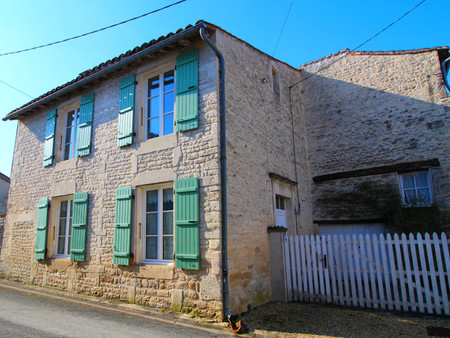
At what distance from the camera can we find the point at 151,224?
613 centimetres

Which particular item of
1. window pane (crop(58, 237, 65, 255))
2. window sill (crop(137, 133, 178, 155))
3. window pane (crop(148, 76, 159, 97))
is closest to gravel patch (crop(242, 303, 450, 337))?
window sill (crop(137, 133, 178, 155))

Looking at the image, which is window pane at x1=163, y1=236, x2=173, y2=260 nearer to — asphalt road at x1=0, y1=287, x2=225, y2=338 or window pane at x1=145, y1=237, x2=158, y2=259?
window pane at x1=145, y1=237, x2=158, y2=259

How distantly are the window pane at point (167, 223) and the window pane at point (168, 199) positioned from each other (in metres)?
0.12

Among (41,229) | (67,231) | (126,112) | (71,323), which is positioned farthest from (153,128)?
(41,229)

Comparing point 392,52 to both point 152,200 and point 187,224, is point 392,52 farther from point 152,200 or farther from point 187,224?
point 152,200

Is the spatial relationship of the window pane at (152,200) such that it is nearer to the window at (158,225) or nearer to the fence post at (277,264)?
the window at (158,225)

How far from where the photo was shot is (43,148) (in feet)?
28.8

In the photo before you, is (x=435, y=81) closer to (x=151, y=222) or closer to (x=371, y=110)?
(x=371, y=110)

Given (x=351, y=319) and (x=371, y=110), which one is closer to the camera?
(x=351, y=319)

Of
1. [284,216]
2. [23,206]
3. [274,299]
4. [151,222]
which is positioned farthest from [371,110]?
[23,206]

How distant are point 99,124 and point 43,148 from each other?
2.67 m

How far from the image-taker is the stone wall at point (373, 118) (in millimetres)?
7977

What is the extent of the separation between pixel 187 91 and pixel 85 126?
10.7 ft

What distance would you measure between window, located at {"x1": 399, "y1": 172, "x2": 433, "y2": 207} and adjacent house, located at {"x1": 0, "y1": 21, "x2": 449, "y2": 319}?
115 mm
